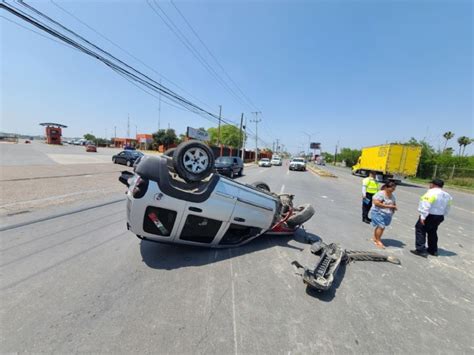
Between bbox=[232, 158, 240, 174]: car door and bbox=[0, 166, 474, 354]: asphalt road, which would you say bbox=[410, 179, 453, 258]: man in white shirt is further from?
bbox=[232, 158, 240, 174]: car door

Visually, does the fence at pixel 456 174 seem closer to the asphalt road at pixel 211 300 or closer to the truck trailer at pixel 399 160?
the truck trailer at pixel 399 160

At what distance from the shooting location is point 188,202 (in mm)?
3260

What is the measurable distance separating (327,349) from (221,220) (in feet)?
6.94

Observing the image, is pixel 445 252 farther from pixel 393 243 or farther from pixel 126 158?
pixel 126 158

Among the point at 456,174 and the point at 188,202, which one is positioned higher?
the point at 456,174

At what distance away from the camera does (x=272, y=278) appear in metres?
3.13

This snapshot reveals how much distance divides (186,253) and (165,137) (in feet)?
219

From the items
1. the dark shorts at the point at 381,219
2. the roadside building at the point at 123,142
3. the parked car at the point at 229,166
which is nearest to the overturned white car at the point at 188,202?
the dark shorts at the point at 381,219

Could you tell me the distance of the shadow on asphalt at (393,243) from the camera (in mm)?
4733

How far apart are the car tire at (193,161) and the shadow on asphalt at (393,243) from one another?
14.2 feet

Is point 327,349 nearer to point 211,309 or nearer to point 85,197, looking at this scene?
point 211,309

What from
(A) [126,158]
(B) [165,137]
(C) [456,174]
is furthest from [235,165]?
(B) [165,137]

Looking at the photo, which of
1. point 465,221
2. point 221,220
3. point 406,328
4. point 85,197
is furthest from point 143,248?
point 465,221

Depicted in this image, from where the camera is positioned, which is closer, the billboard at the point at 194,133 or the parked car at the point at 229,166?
the parked car at the point at 229,166
